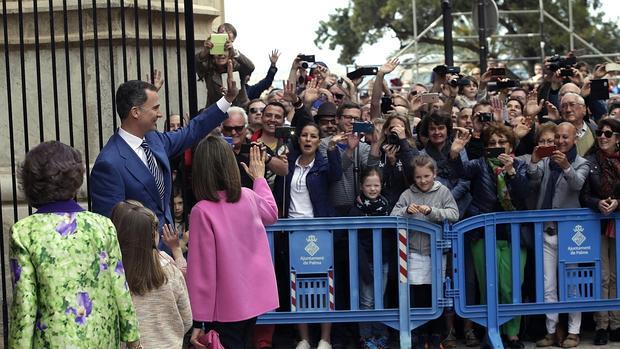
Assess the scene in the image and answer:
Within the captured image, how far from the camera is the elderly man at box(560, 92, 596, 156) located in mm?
11172

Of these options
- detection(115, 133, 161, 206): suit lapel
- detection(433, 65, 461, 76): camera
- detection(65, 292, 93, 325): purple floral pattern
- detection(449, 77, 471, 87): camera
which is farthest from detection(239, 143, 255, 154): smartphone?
detection(65, 292, 93, 325): purple floral pattern

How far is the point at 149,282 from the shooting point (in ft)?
21.1

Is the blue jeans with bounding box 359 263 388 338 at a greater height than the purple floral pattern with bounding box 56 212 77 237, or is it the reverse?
the purple floral pattern with bounding box 56 212 77 237

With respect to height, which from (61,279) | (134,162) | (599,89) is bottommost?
(61,279)

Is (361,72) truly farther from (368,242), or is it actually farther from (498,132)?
(368,242)

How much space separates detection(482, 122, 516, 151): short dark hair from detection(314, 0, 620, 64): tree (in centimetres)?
3395

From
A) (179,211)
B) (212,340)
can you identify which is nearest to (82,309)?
(212,340)

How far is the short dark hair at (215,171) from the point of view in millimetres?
7469

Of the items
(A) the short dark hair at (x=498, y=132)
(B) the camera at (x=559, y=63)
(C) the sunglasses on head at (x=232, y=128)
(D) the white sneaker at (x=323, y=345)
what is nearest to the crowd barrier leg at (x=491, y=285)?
(A) the short dark hair at (x=498, y=132)

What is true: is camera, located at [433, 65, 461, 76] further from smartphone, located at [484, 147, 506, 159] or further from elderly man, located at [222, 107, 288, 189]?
elderly man, located at [222, 107, 288, 189]

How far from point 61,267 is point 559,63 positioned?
8.12 metres

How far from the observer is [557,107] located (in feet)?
40.7

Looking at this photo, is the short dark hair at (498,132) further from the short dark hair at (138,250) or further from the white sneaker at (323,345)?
the short dark hair at (138,250)

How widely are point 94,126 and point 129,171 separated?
2115 millimetres
